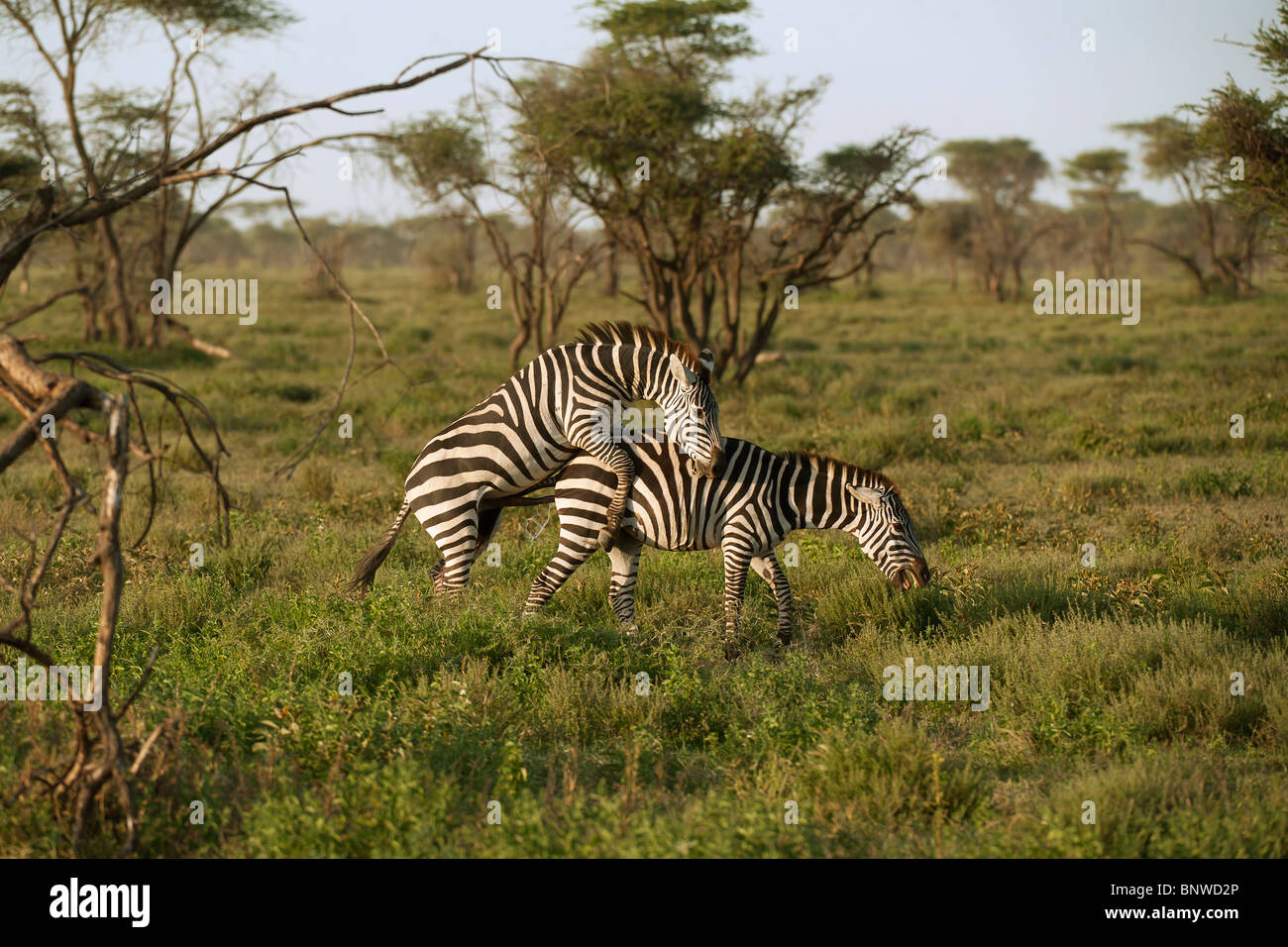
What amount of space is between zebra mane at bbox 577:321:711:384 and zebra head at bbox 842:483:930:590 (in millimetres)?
1112

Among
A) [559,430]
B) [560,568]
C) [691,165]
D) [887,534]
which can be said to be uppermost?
[691,165]

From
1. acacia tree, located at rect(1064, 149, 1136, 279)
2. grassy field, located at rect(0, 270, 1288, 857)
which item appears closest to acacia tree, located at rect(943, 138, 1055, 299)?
acacia tree, located at rect(1064, 149, 1136, 279)

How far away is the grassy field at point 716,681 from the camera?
3424 millimetres

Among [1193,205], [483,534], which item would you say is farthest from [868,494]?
[1193,205]

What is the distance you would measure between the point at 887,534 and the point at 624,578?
1522mm

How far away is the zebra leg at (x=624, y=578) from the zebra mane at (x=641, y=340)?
1071 mm

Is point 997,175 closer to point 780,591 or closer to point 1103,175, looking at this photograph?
point 1103,175

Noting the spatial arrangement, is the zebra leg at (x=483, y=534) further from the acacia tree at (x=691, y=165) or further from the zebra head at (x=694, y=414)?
the acacia tree at (x=691, y=165)

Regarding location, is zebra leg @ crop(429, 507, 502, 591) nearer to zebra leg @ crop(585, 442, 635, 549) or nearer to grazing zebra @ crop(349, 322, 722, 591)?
A: grazing zebra @ crop(349, 322, 722, 591)

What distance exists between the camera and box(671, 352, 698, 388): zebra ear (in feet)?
18.0

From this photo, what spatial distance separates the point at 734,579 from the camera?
5699 mm
